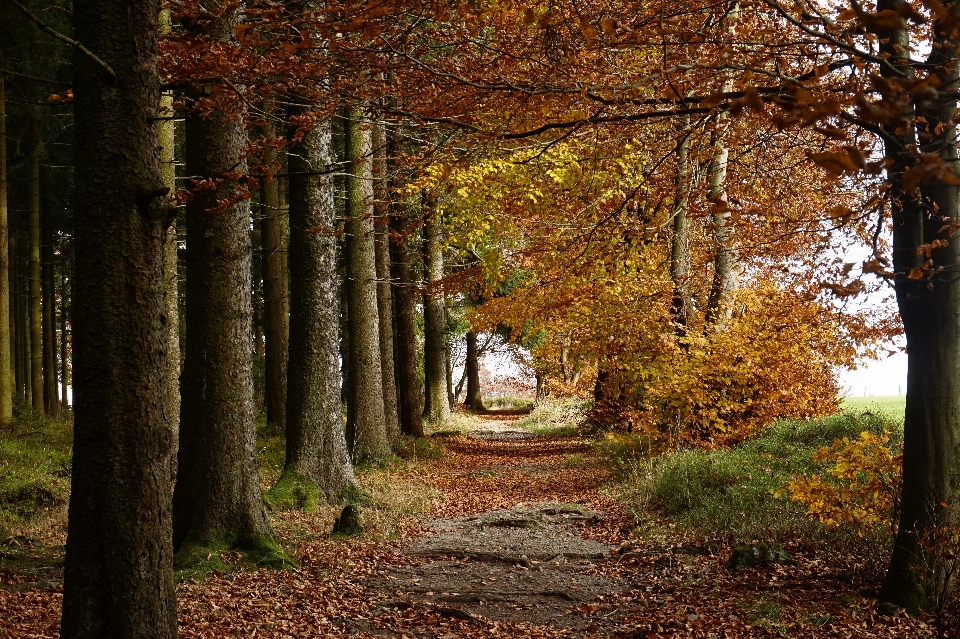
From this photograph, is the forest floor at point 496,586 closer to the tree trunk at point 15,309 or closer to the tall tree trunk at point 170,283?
the tall tree trunk at point 170,283

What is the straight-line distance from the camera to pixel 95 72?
13.0ft

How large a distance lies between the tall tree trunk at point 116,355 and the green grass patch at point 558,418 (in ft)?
65.3

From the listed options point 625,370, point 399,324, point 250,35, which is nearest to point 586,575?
point 250,35

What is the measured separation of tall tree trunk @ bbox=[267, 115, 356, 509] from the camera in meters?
10.0

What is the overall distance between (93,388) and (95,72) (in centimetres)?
164

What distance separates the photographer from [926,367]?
558 centimetres

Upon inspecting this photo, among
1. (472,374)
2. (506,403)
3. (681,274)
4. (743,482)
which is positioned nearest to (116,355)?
(743,482)

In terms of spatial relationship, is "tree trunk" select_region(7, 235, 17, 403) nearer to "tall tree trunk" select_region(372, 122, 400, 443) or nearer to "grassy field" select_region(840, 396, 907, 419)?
"tall tree trunk" select_region(372, 122, 400, 443)

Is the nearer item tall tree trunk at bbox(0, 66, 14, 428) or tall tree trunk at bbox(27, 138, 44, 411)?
tall tree trunk at bbox(0, 66, 14, 428)

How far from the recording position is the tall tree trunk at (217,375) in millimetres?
7059

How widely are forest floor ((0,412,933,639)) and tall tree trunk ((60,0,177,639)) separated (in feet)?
4.74

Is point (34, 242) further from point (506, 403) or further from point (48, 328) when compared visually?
point (506, 403)

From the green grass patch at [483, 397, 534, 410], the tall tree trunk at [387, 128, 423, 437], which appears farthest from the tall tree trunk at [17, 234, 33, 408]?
the green grass patch at [483, 397, 534, 410]

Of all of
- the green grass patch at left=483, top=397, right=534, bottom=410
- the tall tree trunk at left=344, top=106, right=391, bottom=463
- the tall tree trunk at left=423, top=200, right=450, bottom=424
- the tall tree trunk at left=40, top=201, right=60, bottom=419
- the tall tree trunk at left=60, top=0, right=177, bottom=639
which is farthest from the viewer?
the green grass patch at left=483, top=397, right=534, bottom=410
